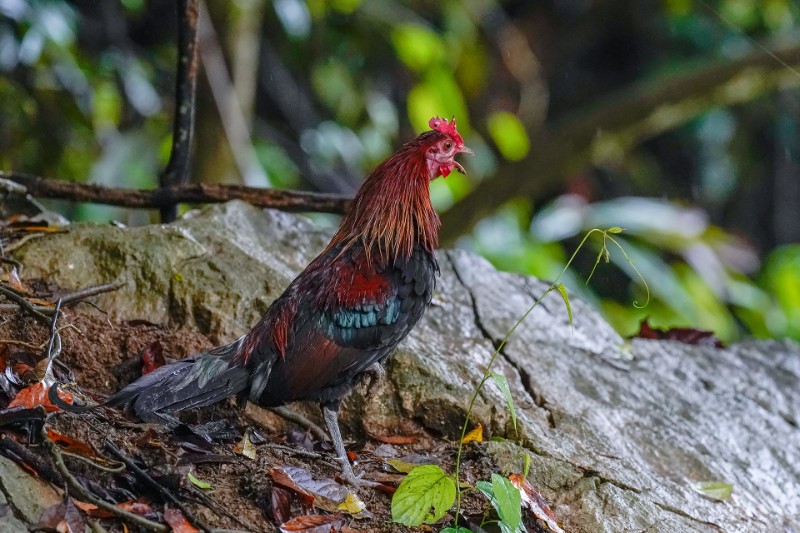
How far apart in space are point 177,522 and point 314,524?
1.57 feet

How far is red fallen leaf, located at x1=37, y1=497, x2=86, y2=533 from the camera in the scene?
2.92 meters

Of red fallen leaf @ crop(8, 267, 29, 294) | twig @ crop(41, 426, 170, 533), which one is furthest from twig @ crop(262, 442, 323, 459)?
red fallen leaf @ crop(8, 267, 29, 294)

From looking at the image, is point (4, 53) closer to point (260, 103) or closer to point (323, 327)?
point (260, 103)

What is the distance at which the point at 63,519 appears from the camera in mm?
2951

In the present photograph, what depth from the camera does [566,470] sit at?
396 centimetres

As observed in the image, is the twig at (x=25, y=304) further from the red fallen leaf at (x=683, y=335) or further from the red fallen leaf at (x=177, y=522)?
the red fallen leaf at (x=683, y=335)

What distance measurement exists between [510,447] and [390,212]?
1094mm

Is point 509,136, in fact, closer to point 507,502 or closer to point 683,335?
point 683,335

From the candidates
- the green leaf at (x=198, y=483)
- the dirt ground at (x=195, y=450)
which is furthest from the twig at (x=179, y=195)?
the green leaf at (x=198, y=483)

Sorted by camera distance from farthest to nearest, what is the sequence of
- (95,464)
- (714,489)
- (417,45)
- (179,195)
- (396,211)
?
(417,45)
(179,195)
(714,489)
(396,211)
(95,464)

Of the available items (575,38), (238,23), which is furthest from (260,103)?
(575,38)

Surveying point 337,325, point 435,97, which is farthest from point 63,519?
point 435,97

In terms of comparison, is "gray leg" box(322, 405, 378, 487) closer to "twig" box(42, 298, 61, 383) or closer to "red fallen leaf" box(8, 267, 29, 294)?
"twig" box(42, 298, 61, 383)

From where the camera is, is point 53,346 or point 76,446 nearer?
point 76,446
